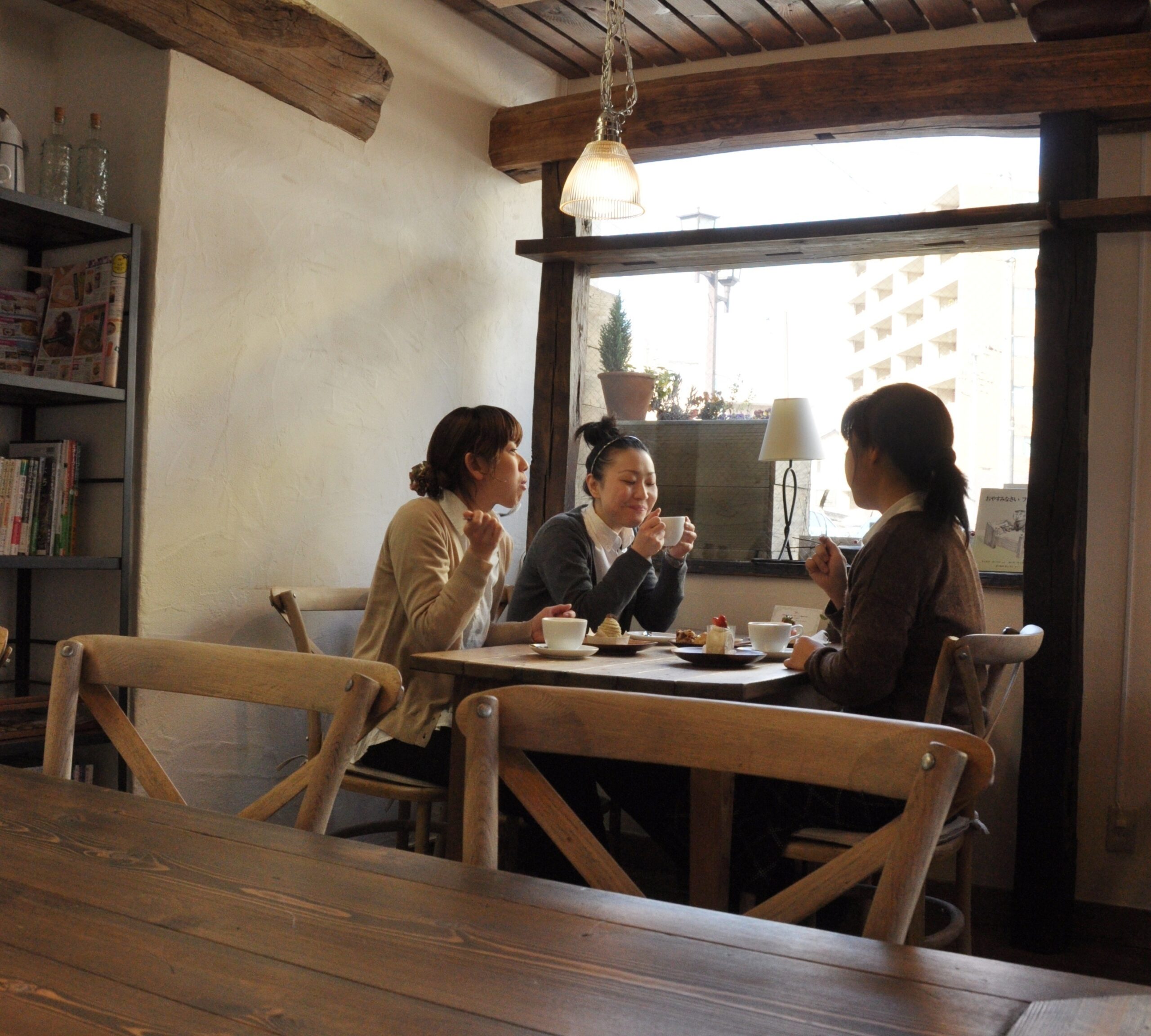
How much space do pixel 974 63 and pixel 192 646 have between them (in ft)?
9.18

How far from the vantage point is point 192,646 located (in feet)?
4.43

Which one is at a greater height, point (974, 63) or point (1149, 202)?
point (974, 63)

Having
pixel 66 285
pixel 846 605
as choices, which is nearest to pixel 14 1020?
pixel 846 605

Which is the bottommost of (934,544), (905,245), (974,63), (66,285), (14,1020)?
(14,1020)

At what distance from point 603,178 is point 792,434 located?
1032 mm

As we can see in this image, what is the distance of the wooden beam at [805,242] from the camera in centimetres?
315

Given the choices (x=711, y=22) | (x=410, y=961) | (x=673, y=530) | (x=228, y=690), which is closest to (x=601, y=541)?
(x=673, y=530)

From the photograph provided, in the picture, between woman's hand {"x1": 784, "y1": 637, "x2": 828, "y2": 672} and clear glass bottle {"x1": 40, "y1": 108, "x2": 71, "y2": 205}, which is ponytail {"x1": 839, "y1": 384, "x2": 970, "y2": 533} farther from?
clear glass bottle {"x1": 40, "y1": 108, "x2": 71, "y2": 205}

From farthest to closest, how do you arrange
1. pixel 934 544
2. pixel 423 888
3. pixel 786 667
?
pixel 786 667
pixel 934 544
pixel 423 888

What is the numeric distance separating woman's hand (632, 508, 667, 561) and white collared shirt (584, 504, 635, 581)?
23cm

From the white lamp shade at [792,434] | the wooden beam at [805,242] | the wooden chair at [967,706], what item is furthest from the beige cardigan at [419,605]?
the wooden beam at [805,242]

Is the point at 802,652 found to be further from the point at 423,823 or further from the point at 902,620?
the point at 423,823

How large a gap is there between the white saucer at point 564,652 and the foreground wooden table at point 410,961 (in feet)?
4.54

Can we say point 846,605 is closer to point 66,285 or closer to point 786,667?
point 786,667
